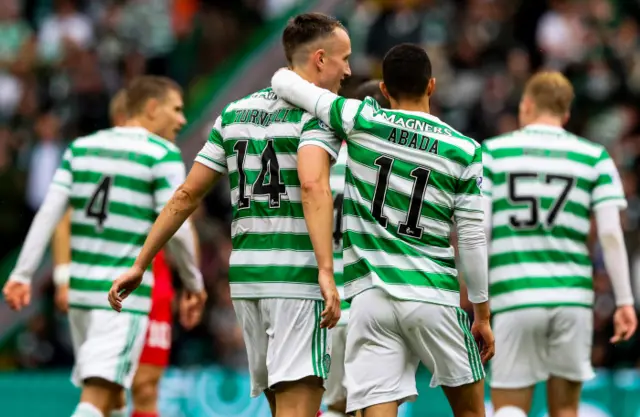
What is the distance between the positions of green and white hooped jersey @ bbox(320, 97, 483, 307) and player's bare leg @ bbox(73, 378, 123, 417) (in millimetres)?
2243

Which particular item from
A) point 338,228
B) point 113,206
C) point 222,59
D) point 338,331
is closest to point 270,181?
point 338,228

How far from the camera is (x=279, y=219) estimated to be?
6.41 m

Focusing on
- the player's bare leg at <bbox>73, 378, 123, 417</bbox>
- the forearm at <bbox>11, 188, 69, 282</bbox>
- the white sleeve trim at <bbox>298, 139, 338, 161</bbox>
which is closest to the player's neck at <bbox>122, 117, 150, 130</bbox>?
the forearm at <bbox>11, 188, 69, 282</bbox>

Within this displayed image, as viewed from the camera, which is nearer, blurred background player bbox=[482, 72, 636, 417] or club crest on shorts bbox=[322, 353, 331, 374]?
club crest on shorts bbox=[322, 353, 331, 374]

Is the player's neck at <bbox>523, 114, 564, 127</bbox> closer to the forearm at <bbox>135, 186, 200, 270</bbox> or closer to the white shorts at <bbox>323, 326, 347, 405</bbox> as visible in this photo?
the white shorts at <bbox>323, 326, 347, 405</bbox>

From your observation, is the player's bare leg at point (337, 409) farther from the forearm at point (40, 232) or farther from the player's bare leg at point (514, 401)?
the forearm at point (40, 232)

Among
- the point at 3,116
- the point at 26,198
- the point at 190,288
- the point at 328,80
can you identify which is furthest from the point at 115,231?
the point at 3,116

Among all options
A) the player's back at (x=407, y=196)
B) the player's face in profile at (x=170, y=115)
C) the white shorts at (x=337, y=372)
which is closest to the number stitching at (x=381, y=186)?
the player's back at (x=407, y=196)

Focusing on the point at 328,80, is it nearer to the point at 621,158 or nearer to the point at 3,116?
the point at 621,158

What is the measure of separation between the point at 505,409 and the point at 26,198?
7.87m

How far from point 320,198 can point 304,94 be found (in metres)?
0.53

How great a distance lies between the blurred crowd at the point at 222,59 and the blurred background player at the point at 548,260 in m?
4.47

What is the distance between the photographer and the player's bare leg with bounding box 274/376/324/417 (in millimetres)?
6324

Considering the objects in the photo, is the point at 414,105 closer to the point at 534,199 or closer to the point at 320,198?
the point at 320,198
